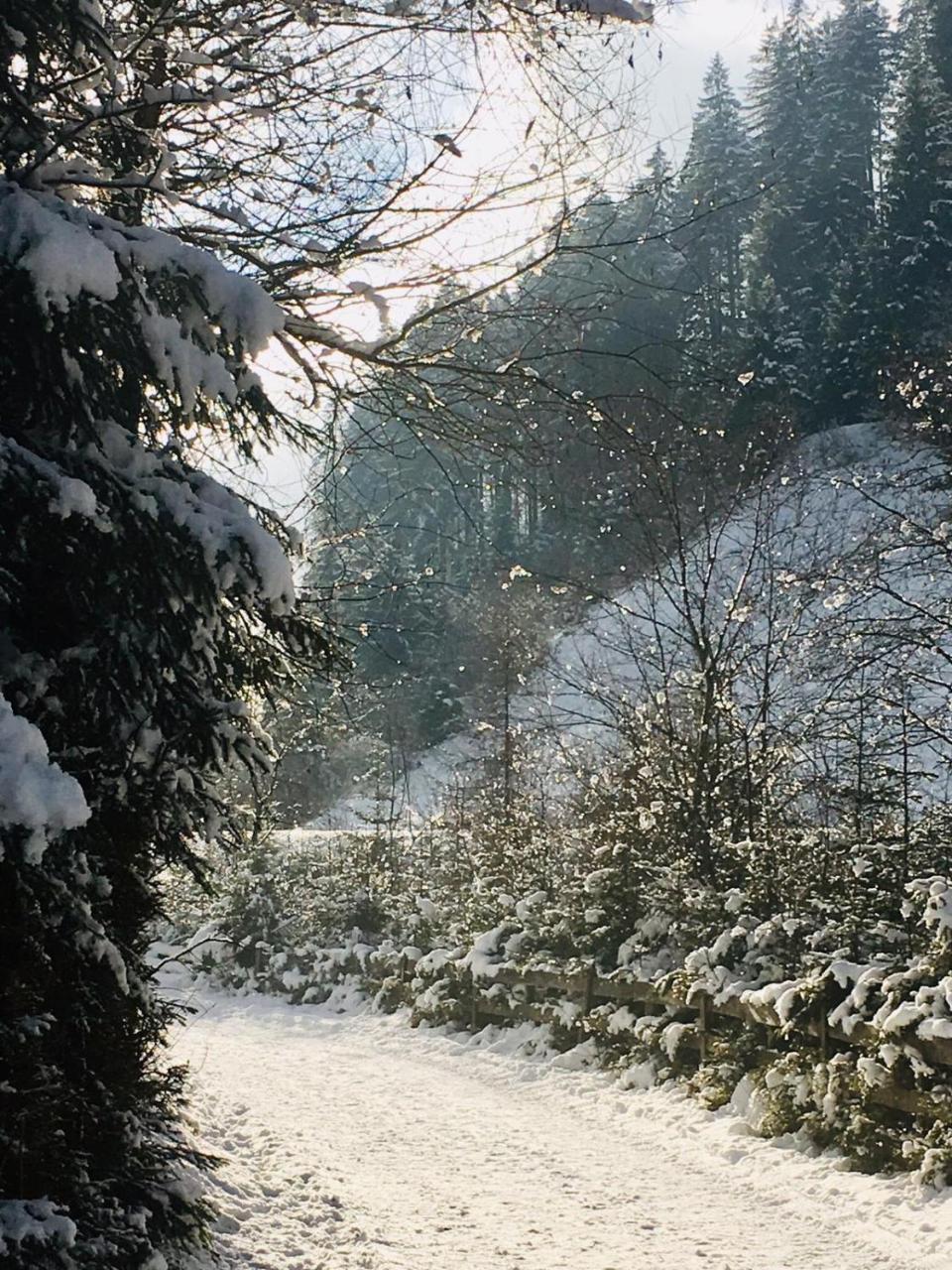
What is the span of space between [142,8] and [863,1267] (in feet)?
20.6

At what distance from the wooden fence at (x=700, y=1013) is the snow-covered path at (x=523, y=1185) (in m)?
0.49

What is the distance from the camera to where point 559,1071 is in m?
9.76

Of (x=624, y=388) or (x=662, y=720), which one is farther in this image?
(x=662, y=720)

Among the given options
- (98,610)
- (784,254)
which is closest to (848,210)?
(784,254)

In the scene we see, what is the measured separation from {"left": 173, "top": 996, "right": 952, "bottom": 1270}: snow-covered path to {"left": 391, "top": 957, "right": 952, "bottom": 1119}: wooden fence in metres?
0.49

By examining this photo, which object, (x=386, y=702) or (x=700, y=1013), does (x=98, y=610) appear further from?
(x=700, y=1013)

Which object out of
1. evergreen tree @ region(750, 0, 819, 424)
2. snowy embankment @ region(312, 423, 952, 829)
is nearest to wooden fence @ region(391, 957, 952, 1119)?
snowy embankment @ region(312, 423, 952, 829)

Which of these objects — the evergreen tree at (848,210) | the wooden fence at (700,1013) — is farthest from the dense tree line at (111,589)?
the evergreen tree at (848,210)

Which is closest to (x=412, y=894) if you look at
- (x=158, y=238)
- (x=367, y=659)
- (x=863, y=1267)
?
(x=863, y=1267)

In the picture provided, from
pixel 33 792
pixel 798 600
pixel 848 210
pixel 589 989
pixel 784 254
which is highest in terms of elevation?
pixel 848 210

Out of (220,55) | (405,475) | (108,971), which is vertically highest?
(220,55)

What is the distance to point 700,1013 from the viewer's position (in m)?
8.58

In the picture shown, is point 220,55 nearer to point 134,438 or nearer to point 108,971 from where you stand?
point 134,438

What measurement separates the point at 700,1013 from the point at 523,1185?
2.69 m
